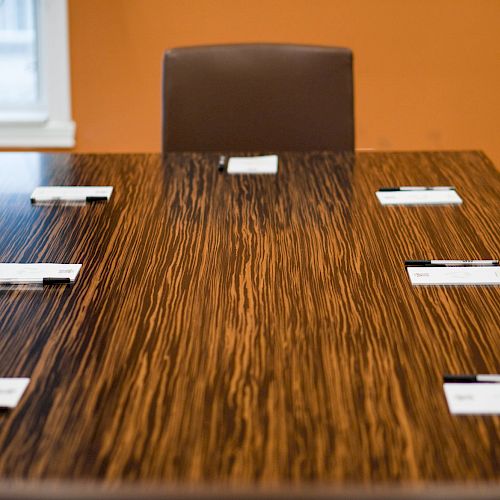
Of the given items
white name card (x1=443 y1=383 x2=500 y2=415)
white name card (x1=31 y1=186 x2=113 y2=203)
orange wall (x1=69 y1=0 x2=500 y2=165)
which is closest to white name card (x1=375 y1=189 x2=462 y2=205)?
white name card (x1=31 y1=186 x2=113 y2=203)

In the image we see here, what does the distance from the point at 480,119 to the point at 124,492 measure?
264cm

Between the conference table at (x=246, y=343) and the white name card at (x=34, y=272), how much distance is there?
19mm

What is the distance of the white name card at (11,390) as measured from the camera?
867 millimetres

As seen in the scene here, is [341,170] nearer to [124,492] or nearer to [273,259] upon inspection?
[273,259]

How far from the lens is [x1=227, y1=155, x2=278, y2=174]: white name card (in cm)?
171

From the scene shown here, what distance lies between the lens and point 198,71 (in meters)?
2.03

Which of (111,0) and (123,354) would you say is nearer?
(123,354)

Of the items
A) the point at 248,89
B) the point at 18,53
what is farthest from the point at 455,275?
the point at 18,53

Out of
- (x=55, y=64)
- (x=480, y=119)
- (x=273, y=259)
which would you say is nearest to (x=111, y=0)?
(x=55, y=64)

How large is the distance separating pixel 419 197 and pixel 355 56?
5.23 ft

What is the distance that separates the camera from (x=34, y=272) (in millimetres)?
1197

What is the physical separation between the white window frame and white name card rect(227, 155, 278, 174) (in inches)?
56.8

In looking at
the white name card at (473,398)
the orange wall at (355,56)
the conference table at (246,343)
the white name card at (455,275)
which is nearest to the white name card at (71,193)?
the conference table at (246,343)

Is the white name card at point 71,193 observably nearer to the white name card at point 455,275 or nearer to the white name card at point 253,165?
the white name card at point 253,165
